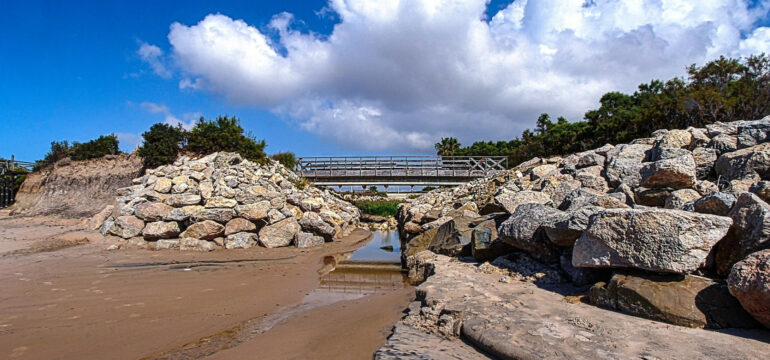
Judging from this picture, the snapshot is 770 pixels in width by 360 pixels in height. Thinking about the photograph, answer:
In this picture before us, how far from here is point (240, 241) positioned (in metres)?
13.4

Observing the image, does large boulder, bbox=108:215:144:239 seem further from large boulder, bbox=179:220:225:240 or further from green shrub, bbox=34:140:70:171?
green shrub, bbox=34:140:70:171

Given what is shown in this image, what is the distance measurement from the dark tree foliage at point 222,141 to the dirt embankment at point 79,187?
3.82 metres

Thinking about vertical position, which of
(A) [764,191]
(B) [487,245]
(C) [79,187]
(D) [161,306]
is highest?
(C) [79,187]

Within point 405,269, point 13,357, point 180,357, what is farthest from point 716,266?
point 13,357

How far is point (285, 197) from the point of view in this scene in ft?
55.5

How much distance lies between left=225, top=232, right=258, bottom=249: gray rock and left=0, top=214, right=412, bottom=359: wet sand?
114cm

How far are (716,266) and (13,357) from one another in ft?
28.9

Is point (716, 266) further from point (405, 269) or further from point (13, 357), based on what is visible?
point (13, 357)

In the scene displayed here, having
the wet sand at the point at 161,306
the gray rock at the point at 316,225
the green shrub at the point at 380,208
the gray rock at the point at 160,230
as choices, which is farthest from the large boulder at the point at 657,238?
the green shrub at the point at 380,208

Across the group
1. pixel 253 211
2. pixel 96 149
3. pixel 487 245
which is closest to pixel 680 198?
pixel 487 245

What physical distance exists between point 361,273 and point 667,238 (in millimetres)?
7691

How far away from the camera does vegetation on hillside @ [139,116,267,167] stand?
71.5 ft

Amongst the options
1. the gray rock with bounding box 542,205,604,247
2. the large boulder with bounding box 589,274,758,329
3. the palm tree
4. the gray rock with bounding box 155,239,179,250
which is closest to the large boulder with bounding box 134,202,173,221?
the gray rock with bounding box 155,239,179,250

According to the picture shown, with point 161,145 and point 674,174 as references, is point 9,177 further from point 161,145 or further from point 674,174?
point 674,174
